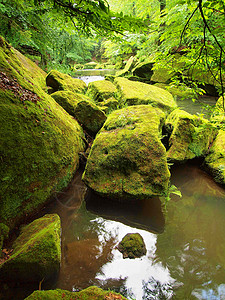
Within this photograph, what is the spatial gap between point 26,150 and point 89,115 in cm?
273

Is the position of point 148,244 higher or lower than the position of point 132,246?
lower

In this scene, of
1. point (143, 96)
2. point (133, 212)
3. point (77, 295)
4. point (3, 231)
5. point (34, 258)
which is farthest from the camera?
point (143, 96)

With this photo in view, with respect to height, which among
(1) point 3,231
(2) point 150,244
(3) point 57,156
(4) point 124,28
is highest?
(4) point 124,28

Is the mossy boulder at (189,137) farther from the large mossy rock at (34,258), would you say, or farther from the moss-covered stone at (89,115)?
the large mossy rock at (34,258)

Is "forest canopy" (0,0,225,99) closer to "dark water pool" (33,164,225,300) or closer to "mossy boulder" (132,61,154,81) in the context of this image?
"mossy boulder" (132,61,154,81)

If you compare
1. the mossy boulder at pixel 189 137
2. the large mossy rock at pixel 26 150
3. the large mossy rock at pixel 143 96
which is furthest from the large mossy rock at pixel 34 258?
the large mossy rock at pixel 143 96

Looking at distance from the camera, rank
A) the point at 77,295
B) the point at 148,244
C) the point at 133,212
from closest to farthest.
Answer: the point at 77,295
the point at 148,244
the point at 133,212

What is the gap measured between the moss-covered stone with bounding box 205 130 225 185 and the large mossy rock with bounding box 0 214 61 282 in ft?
13.5

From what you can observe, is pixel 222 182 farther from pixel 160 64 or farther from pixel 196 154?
pixel 160 64

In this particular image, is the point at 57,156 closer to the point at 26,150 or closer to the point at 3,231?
the point at 26,150

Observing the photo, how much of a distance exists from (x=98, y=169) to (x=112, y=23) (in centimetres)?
258

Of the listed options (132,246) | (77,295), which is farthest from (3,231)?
(132,246)

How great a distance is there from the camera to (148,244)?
2736 mm

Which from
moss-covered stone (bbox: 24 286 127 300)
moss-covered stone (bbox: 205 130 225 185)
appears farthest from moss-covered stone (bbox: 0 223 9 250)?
moss-covered stone (bbox: 205 130 225 185)
